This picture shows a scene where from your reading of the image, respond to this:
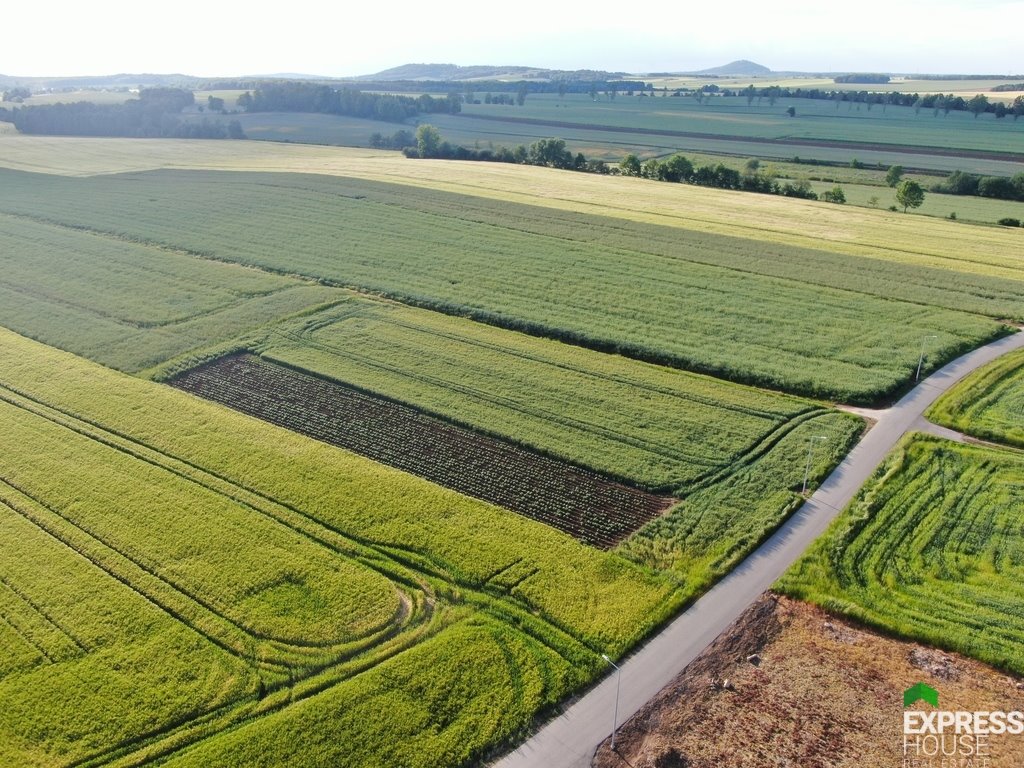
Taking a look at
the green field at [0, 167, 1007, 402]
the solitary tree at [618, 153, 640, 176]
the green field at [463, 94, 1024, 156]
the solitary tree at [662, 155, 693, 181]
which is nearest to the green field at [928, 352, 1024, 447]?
the green field at [0, 167, 1007, 402]

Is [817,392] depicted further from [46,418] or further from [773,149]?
[773,149]

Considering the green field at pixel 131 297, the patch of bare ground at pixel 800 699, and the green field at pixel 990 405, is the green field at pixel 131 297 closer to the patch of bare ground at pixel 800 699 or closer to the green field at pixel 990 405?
the patch of bare ground at pixel 800 699

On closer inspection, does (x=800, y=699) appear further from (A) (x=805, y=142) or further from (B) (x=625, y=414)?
(A) (x=805, y=142)

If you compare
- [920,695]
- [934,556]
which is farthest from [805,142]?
[920,695]

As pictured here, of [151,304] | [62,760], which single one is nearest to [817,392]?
[62,760]

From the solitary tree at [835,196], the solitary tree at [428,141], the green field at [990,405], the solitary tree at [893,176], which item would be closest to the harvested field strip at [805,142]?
the solitary tree at [893,176]

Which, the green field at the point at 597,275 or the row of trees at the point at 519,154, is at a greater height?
the row of trees at the point at 519,154
